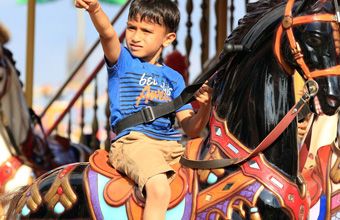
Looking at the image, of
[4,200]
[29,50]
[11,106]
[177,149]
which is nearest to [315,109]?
[177,149]

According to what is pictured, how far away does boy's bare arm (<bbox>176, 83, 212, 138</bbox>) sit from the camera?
3.83m

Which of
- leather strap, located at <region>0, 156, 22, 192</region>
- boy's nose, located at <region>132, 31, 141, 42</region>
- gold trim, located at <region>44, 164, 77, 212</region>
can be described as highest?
boy's nose, located at <region>132, 31, 141, 42</region>

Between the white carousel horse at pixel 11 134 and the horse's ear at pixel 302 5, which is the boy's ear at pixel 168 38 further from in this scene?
the white carousel horse at pixel 11 134

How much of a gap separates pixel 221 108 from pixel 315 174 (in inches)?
36.7

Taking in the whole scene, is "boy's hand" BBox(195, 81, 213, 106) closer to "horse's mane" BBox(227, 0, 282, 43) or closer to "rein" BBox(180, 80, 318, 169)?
"horse's mane" BBox(227, 0, 282, 43)

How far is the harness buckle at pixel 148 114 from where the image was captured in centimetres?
372

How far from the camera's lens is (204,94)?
383 cm

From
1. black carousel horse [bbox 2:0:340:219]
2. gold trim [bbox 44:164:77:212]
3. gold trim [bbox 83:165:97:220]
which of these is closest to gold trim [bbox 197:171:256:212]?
black carousel horse [bbox 2:0:340:219]

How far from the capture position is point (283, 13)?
3.58 metres

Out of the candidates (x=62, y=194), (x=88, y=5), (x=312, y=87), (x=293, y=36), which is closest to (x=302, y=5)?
(x=293, y=36)

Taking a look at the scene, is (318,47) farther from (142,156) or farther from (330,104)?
(142,156)

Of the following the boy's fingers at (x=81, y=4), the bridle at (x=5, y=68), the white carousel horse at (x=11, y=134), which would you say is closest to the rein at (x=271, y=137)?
the boy's fingers at (x=81, y=4)

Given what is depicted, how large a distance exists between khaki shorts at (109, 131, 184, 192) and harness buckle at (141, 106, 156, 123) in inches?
2.7

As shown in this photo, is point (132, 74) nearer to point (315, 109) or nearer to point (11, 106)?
point (315, 109)
